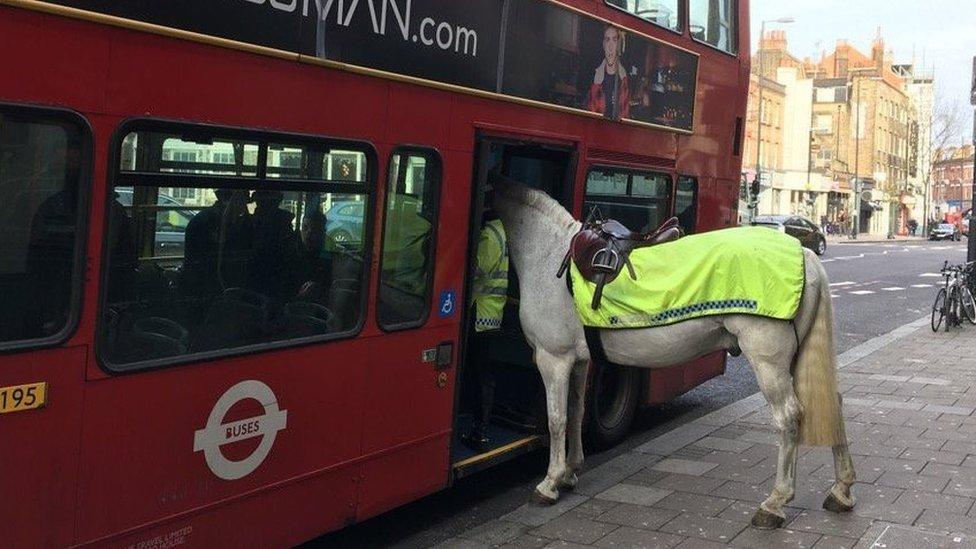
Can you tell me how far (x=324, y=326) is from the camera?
4.57 m

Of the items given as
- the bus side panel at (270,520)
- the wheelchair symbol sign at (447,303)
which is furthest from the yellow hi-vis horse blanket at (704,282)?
the bus side panel at (270,520)

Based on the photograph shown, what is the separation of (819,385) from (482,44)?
2.65 m

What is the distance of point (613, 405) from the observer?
304 inches

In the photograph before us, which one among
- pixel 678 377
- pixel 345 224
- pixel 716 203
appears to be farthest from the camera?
pixel 716 203

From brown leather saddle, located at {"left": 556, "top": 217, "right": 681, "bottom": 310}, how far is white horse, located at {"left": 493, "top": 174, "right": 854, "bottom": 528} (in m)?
0.23

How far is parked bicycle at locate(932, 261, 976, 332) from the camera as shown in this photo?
603 inches

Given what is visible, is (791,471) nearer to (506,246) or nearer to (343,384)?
(506,246)

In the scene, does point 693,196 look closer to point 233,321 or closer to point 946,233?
point 233,321

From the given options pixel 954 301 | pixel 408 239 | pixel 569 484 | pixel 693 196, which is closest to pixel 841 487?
pixel 569 484

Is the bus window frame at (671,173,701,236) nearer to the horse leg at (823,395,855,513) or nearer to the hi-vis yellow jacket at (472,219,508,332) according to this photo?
the hi-vis yellow jacket at (472,219,508,332)

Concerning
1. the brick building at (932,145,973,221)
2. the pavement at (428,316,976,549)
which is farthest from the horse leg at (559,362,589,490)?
the brick building at (932,145,973,221)

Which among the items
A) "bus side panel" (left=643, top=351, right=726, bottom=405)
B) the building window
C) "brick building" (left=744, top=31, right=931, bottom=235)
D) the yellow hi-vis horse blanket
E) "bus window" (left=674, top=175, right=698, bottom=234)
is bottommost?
"bus side panel" (left=643, top=351, right=726, bottom=405)

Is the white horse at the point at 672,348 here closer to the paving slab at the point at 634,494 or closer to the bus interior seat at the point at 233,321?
the paving slab at the point at 634,494

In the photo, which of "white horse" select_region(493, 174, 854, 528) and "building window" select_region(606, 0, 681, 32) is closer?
"white horse" select_region(493, 174, 854, 528)
